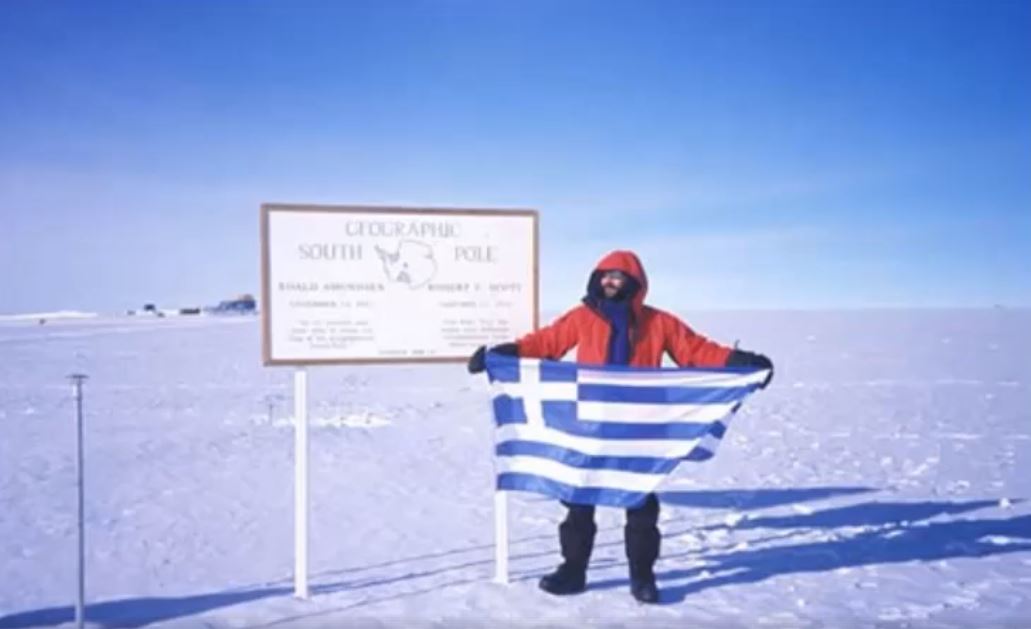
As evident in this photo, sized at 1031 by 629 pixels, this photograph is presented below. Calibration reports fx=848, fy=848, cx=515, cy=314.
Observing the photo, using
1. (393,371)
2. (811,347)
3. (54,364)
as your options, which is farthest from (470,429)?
(811,347)

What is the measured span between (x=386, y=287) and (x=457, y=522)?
2.58 m

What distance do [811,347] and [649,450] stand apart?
1093 inches

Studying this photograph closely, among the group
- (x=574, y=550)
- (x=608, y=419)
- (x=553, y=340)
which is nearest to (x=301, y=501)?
(x=574, y=550)

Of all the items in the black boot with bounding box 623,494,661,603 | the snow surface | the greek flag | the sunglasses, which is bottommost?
the snow surface

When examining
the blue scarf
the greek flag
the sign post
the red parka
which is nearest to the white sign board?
the sign post

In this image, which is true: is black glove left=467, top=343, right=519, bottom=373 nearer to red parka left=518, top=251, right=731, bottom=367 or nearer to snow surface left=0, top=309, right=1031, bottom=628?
red parka left=518, top=251, right=731, bottom=367

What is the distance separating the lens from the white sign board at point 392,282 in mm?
5434

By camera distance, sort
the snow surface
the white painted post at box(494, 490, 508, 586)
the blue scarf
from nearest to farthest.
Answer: the snow surface → the blue scarf → the white painted post at box(494, 490, 508, 586)

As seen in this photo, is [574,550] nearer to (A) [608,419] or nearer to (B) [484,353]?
(A) [608,419]

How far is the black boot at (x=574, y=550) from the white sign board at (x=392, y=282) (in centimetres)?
128

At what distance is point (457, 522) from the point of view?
23.8ft

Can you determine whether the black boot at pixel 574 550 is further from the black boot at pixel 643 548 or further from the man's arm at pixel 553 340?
the man's arm at pixel 553 340

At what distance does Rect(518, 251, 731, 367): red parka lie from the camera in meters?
5.34

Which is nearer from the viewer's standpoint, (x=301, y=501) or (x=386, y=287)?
(x=301, y=501)
